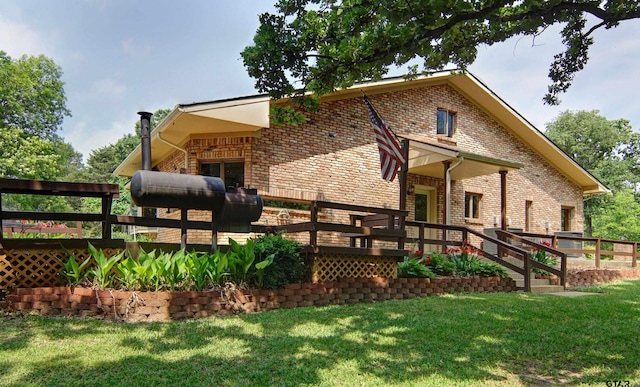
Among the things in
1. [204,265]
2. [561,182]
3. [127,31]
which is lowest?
[204,265]

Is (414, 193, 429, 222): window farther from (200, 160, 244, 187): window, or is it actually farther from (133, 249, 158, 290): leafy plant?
(133, 249, 158, 290): leafy plant

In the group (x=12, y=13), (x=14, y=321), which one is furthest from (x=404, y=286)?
(x=12, y=13)

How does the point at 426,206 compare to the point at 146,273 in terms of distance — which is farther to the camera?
the point at 426,206

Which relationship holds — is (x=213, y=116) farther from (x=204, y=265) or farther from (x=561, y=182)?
(x=561, y=182)

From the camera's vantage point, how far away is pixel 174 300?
5.70 metres

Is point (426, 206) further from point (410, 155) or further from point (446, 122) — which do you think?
point (446, 122)

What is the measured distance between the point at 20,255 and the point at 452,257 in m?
8.18

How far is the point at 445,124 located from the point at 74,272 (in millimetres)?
13075

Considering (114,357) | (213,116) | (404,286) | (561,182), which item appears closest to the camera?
(114,357)

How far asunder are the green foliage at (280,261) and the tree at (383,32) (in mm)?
2073

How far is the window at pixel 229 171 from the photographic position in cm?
1128

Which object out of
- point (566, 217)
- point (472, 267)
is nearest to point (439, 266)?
point (472, 267)

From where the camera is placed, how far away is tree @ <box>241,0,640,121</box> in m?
5.18

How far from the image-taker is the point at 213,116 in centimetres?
997
